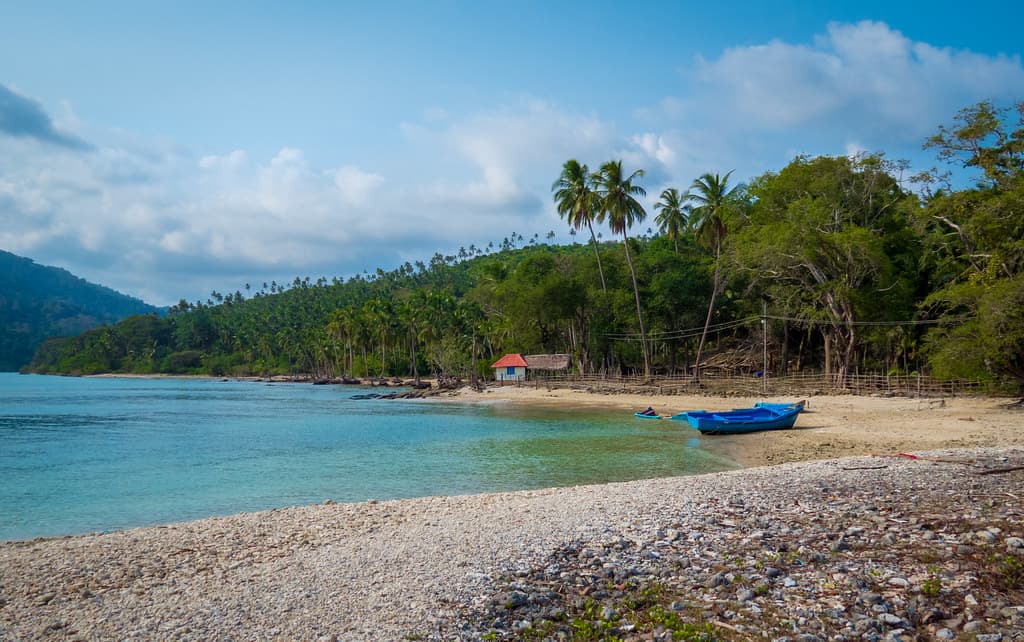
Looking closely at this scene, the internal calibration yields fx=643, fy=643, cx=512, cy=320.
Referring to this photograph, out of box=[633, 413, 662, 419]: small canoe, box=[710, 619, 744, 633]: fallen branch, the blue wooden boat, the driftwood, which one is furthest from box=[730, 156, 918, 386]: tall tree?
box=[710, 619, 744, 633]: fallen branch

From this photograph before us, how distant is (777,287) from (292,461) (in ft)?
109

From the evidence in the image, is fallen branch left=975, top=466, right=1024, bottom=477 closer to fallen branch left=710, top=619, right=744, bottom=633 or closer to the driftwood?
the driftwood

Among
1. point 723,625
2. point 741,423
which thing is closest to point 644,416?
point 741,423

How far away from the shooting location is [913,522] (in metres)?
7.95

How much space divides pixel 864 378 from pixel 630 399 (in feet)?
45.6

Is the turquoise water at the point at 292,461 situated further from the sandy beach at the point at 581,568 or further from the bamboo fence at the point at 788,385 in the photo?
the bamboo fence at the point at 788,385

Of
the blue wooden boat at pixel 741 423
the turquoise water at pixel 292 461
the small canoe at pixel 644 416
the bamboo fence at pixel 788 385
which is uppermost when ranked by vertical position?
the bamboo fence at pixel 788 385

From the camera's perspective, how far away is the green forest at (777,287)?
25250 mm

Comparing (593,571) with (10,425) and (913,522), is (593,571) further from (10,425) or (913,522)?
(10,425)

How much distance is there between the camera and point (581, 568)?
696cm

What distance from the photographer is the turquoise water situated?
15.0m

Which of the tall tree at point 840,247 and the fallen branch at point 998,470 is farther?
the tall tree at point 840,247

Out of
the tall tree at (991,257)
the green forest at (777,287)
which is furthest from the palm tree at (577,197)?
the tall tree at (991,257)

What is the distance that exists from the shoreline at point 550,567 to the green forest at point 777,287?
19.1 meters
